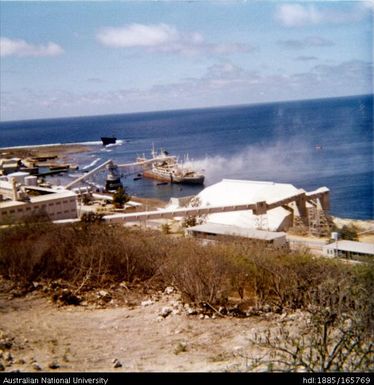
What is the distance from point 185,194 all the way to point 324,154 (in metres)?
15.8

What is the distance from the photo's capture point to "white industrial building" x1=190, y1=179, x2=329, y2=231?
21.8 metres

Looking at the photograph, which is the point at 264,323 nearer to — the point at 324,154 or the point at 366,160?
the point at 366,160

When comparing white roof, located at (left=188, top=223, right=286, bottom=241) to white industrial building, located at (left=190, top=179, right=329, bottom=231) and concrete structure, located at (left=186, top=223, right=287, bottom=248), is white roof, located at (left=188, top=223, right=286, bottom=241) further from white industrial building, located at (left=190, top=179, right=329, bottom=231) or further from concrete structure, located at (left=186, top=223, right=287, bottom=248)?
white industrial building, located at (left=190, top=179, right=329, bottom=231)

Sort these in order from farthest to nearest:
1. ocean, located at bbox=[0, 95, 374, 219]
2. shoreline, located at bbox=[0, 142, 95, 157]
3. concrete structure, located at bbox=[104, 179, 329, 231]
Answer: shoreline, located at bbox=[0, 142, 95, 157], ocean, located at bbox=[0, 95, 374, 219], concrete structure, located at bbox=[104, 179, 329, 231]

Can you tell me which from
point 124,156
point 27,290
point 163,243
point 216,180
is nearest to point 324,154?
point 216,180

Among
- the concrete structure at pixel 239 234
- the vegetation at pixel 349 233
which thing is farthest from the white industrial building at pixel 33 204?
the vegetation at pixel 349 233

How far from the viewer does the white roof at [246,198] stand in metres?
21.8

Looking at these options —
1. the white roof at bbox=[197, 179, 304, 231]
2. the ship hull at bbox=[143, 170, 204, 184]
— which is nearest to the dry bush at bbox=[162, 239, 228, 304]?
the white roof at bbox=[197, 179, 304, 231]

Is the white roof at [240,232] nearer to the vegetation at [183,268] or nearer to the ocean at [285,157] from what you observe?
the vegetation at [183,268]

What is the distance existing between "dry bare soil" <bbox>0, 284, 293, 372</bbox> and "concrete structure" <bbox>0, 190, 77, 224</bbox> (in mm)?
7173

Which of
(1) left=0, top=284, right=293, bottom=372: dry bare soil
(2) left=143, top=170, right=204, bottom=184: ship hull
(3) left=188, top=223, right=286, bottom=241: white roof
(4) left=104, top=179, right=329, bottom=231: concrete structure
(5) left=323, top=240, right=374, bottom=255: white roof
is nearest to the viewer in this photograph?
(1) left=0, top=284, right=293, bottom=372: dry bare soil

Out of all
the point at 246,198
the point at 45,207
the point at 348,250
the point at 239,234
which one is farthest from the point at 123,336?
the point at 246,198

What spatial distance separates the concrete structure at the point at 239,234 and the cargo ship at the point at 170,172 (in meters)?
23.6

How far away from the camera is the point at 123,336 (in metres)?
8.87
